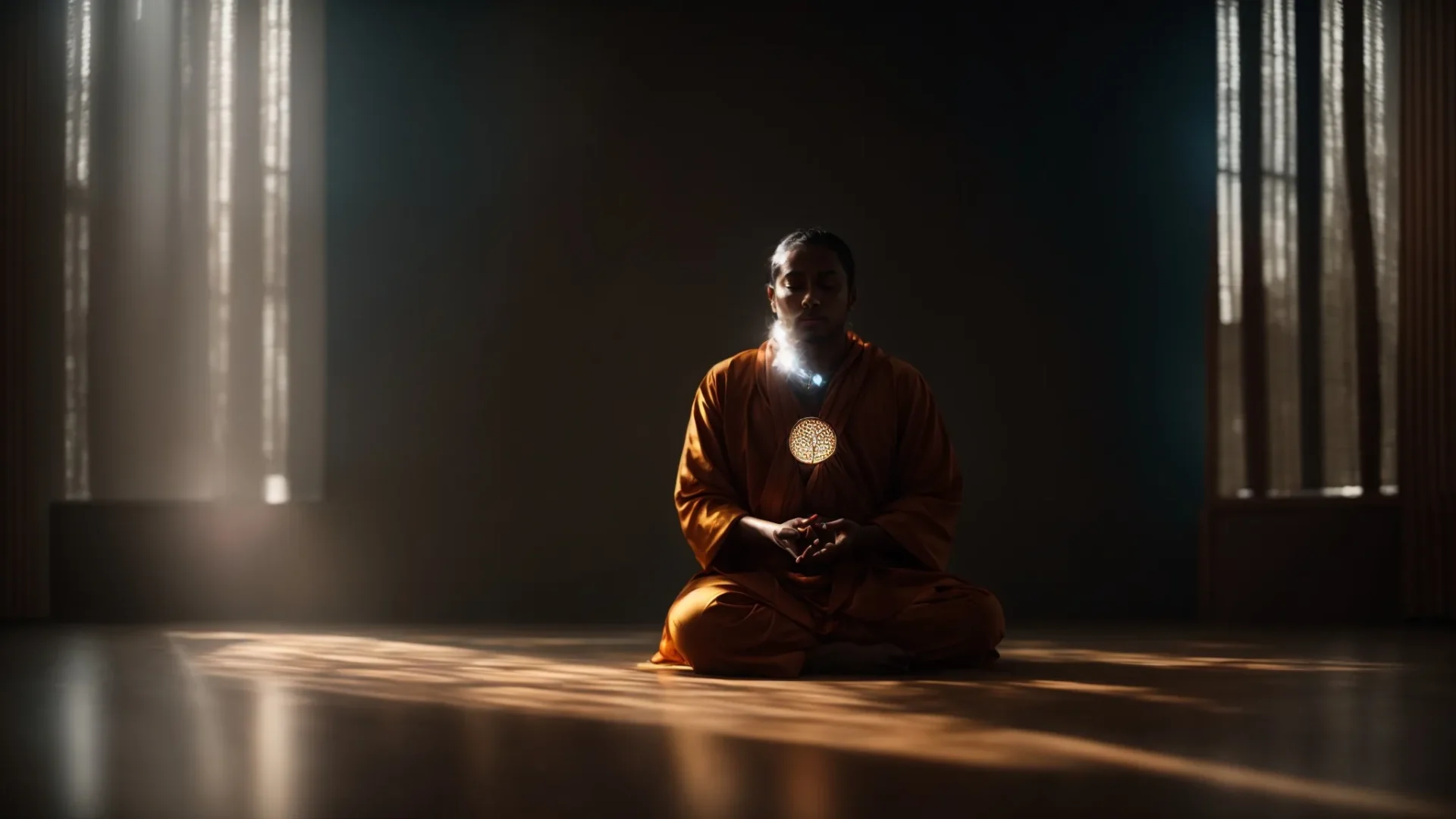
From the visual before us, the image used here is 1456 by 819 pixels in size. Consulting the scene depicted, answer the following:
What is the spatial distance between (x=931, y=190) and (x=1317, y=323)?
5.04ft

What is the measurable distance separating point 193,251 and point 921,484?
9.86 ft

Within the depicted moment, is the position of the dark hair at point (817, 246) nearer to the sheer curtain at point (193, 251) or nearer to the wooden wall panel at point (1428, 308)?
the sheer curtain at point (193, 251)

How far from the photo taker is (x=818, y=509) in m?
3.42

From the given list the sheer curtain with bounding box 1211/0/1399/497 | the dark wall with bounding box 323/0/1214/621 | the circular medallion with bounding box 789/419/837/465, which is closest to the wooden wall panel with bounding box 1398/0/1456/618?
the sheer curtain with bounding box 1211/0/1399/497

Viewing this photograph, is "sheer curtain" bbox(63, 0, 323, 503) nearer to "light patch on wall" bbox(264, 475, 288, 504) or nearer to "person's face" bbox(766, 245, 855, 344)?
"light patch on wall" bbox(264, 475, 288, 504)

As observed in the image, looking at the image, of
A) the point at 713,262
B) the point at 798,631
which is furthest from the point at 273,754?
the point at 713,262

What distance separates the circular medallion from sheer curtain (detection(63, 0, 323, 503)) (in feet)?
7.56

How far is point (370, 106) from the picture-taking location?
499 centimetres

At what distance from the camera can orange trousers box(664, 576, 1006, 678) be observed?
323cm

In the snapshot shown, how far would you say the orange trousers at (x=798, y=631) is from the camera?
3.23 meters

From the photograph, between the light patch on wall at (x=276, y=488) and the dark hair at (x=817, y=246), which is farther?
the light patch on wall at (x=276, y=488)

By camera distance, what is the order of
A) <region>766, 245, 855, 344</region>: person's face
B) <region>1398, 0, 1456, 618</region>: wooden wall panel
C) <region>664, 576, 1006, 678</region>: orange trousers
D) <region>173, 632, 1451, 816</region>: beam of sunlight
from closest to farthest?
<region>173, 632, 1451, 816</region>: beam of sunlight
<region>664, 576, 1006, 678</region>: orange trousers
<region>766, 245, 855, 344</region>: person's face
<region>1398, 0, 1456, 618</region>: wooden wall panel

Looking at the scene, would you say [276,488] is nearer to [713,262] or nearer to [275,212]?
[275,212]

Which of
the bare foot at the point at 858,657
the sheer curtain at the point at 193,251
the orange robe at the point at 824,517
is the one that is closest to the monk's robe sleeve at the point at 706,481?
the orange robe at the point at 824,517
